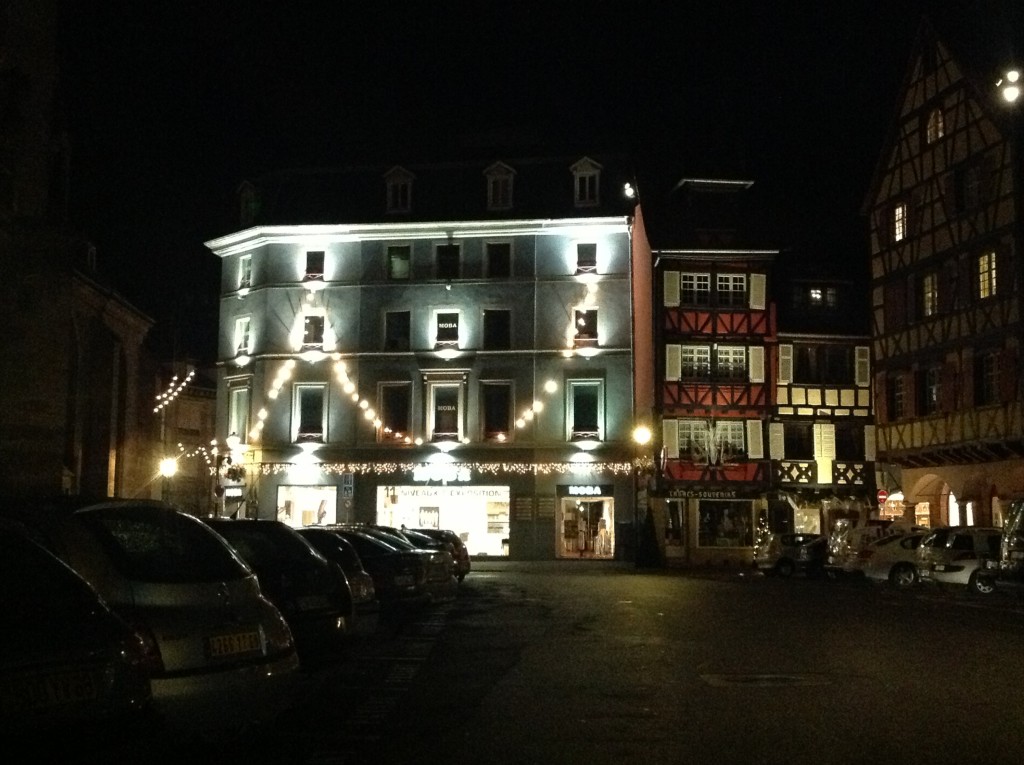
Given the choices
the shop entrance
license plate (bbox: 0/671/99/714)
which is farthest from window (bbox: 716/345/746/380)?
license plate (bbox: 0/671/99/714)

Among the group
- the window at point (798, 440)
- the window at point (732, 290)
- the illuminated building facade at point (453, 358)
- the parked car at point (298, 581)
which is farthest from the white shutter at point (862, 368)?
the parked car at point (298, 581)

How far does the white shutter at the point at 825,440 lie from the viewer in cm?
5022

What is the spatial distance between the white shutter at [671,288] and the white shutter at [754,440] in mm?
5665

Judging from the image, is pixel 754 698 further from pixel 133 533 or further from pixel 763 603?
pixel 763 603

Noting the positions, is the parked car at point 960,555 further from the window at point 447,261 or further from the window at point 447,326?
the window at point 447,261

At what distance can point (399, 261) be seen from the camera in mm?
50625

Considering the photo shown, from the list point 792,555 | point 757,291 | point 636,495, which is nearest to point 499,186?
point 757,291

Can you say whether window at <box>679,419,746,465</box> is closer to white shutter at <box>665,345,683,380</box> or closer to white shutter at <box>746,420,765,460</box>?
white shutter at <box>746,420,765,460</box>

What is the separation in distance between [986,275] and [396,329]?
2267cm

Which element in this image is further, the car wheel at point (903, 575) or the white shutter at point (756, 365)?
the white shutter at point (756, 365)

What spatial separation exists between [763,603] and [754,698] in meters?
13.9

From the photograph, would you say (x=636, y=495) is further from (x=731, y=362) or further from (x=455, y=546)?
(x=455, y=546)

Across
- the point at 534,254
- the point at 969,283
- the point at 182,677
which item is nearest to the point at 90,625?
the point at 182,677

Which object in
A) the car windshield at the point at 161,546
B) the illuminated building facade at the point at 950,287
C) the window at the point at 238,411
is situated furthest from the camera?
the window at the point at 238,411
